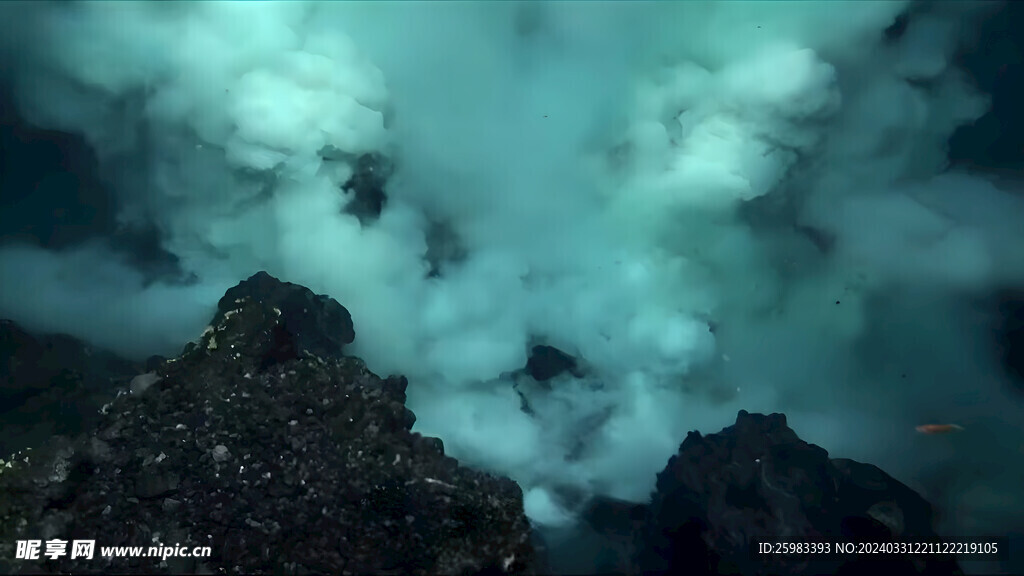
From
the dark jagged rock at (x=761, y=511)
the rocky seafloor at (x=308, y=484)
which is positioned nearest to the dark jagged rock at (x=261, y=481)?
the rocky seafloor at (x=308, y=484)

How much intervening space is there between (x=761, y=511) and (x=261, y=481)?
25.1 meters

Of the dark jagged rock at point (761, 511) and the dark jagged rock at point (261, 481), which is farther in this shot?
the dark jagged rock at point (761, 511)

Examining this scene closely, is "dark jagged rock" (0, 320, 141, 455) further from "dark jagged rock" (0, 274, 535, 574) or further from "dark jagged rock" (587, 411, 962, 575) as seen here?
"dark jagged rock" (587, 411, 962, 575)

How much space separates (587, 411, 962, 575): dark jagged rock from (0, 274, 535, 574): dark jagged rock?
27.6 feet

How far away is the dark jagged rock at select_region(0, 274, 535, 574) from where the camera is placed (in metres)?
27.6

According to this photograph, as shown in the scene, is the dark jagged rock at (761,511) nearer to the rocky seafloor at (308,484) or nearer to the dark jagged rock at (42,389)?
the rocky seafloor at (308,484)

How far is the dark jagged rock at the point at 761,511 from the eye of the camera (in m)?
31.5

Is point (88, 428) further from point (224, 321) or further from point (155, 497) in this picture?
point (224, 321)

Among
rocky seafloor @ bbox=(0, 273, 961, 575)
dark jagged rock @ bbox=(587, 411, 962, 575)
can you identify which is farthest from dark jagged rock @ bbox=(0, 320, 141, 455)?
dark jagged rock @ bbox=(587, 411, 962, 575)

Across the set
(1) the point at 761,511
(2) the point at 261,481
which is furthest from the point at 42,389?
(1) the point at 761,511

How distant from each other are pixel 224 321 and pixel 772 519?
29.9 metres

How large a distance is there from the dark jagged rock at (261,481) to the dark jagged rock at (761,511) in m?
8.41

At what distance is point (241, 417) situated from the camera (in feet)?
99.5

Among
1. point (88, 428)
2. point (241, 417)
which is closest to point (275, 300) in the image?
point (241, 417)
